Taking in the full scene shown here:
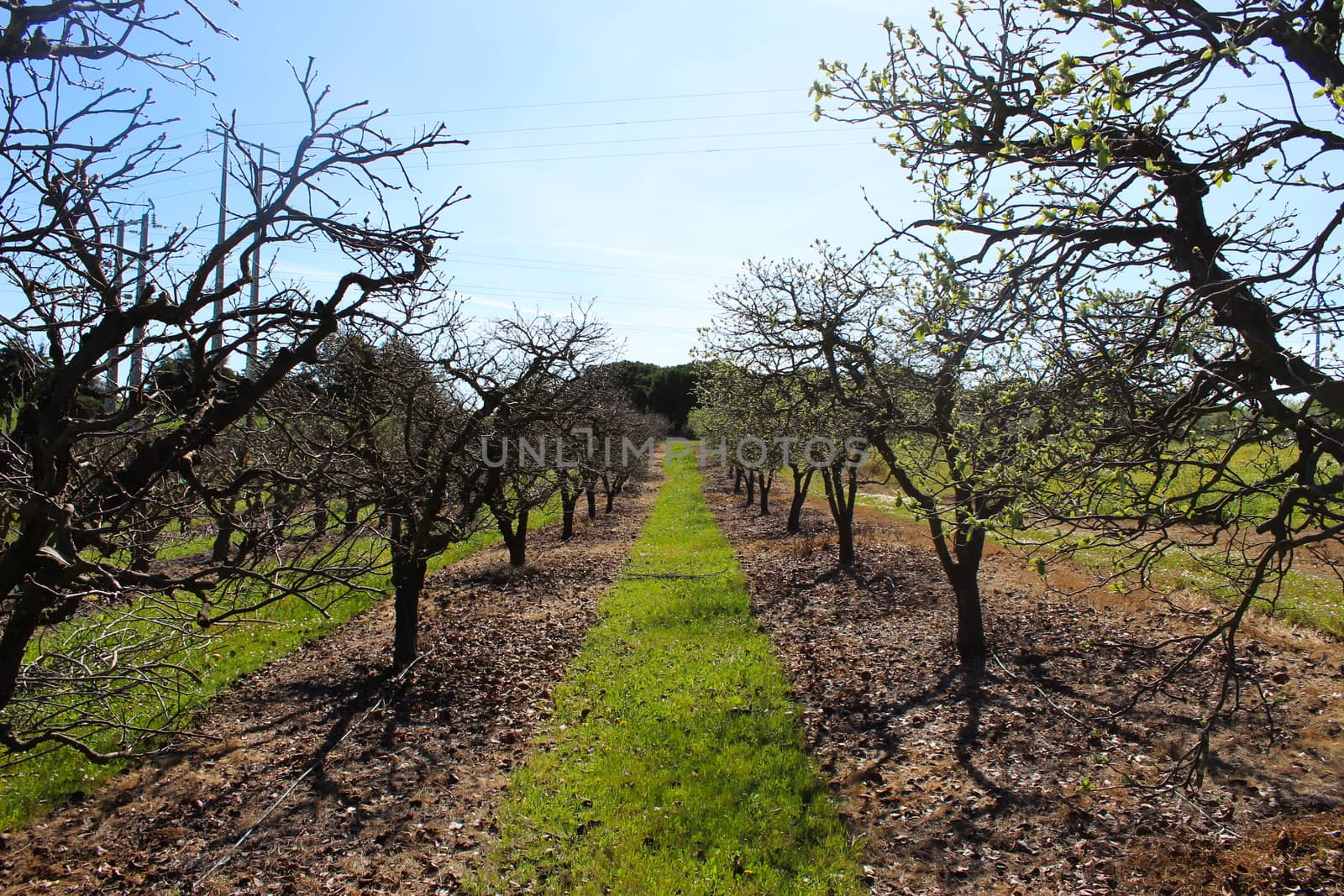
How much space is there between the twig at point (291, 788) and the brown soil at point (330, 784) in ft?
0.11

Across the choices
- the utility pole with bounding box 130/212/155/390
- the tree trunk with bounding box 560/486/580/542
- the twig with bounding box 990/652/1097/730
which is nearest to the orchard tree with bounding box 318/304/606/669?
the utility pole with bounding box 130/212/155/390

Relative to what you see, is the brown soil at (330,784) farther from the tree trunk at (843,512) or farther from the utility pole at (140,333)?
the tree trunk at (843,512)

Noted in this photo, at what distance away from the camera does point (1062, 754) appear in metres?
7.50

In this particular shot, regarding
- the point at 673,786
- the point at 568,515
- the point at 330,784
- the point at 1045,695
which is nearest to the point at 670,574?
the point at 568,515

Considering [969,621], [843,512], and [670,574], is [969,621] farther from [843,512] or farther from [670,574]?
[670,574]

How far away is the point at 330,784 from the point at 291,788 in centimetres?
34

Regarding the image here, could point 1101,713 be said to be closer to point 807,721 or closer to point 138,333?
point 807,721

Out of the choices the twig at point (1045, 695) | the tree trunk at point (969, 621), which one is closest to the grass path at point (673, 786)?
the tree trunk at point (969, 621)

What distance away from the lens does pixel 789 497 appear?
36.0 meters

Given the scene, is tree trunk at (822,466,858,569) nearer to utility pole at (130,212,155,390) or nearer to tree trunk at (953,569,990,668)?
tree trunk at (953,569,990,668)

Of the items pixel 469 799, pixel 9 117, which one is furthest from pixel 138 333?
pixel 469 799

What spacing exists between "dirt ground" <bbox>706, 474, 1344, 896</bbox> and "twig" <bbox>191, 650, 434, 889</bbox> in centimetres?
504

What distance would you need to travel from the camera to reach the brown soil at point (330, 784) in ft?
19.3

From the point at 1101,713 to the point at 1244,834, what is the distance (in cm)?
253
